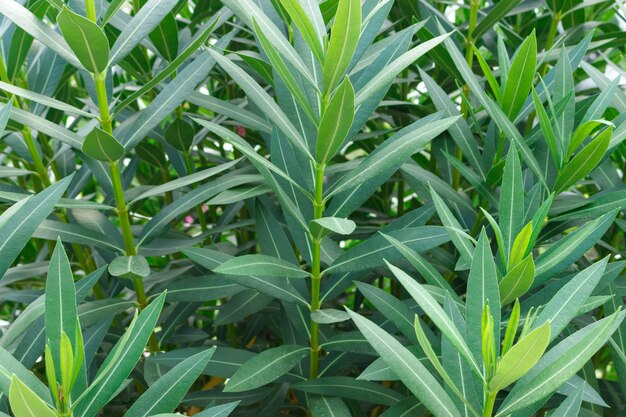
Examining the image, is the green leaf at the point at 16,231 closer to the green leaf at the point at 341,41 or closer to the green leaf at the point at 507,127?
the green leaf at the point at 341,41

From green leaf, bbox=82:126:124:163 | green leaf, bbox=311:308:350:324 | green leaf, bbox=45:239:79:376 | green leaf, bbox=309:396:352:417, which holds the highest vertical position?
green leaf, bbox=82:126:124:163

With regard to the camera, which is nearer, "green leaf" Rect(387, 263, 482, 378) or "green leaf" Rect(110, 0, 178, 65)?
"green leaf" Rect(387, 263, 482, 378)

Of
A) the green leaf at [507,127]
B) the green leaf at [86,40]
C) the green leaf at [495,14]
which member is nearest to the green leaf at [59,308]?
the green leaf at [86,40]

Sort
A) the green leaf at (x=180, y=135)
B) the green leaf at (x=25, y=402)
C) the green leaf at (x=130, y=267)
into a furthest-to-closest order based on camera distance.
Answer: the green leaf at (x=180, y=135)
the green leaf at (x=130, y=267)
the green leaf at (x=25, y=402)

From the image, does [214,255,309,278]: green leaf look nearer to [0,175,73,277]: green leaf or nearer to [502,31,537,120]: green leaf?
[0,175,73,277]: green leaf

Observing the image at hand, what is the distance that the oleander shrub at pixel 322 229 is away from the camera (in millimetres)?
651

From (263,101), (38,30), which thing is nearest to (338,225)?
(263,101)

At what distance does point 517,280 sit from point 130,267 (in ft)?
1.35

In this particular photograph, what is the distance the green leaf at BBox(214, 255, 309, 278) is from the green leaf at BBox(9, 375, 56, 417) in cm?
22

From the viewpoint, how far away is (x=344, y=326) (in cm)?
120

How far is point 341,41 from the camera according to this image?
2.34 ft

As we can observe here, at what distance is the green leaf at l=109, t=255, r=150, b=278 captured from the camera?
842mm

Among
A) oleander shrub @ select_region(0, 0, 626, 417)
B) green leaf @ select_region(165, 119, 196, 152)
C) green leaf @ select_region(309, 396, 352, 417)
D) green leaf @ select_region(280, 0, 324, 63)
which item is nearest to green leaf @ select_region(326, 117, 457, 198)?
oleander shrub @ select_region(0, 0, 626, 417)

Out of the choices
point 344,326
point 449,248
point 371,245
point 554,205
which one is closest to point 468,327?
point 371,245
